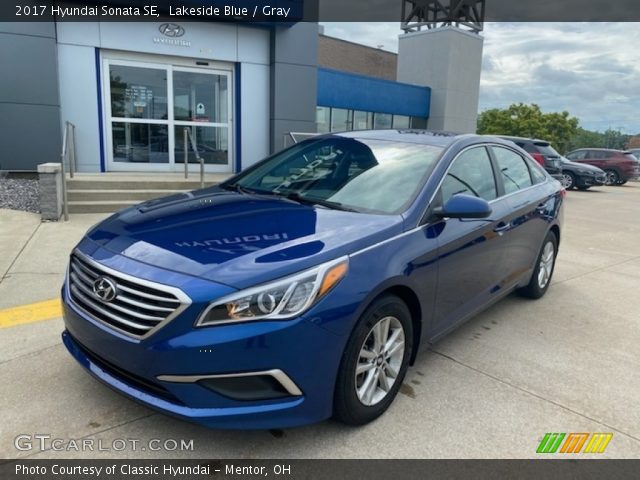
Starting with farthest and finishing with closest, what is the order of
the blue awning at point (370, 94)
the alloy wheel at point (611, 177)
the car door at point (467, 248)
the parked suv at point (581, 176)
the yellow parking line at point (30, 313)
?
the alloy wheel at point (611, 177), the blue awning at point (370, 94), the parked suv at point (581, 176), the yellow parking line at point (30, 313), the car door at point (467, 248)

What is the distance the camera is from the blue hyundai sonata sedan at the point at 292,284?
2293 mm

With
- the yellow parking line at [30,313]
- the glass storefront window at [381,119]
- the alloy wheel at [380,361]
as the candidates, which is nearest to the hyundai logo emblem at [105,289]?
the alloy wheel at [380,361]

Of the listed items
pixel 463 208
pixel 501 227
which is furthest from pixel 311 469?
pixel 501 227

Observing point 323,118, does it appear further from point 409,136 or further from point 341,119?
point 409,136

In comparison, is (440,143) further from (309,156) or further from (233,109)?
(233,109)

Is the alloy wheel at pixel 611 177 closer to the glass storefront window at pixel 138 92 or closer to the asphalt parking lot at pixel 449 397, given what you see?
the glass storefront window at pixel 138 92

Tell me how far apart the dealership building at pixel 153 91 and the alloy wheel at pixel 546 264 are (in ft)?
27.2

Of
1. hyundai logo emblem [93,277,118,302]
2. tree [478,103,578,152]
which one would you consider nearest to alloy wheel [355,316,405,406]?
hyundai logo emblem [93,277,118,302]

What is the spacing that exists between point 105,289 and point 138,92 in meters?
9.85

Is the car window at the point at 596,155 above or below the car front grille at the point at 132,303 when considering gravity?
above

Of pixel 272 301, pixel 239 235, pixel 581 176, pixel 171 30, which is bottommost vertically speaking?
pixel 581 176

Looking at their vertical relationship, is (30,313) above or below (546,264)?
below

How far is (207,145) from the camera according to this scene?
40.1 ft

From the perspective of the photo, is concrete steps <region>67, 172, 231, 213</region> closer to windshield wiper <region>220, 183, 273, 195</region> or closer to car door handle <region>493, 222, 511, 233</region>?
windshield wiper <region>220, 183, 273, 195</region>
